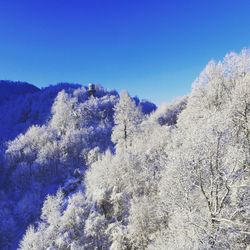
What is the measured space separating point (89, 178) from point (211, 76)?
4607 centimetres

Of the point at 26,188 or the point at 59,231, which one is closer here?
the point at 59,231

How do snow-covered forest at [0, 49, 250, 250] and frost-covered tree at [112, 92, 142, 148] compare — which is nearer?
snow-covered forest at [0, 49, 250, 250]

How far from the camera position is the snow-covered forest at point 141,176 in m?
21.8

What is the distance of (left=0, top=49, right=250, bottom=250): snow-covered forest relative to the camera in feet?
71.5

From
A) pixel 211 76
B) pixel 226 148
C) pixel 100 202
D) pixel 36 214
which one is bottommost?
pixel 36 214

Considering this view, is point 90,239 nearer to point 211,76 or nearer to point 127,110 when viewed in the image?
point 127,110

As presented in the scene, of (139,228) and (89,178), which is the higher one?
(89,178)

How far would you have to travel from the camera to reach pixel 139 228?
4994 cm

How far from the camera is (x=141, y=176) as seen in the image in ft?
219

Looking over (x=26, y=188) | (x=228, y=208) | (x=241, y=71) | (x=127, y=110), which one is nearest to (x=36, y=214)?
(x=26, y=188)

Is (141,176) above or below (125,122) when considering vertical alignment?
below

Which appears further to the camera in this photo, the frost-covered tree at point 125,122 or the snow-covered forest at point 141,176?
the frost-covered tree at point 125,122

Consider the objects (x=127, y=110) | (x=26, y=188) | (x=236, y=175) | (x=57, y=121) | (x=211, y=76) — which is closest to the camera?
(x=236, y=175)

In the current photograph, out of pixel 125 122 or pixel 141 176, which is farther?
pixel 125 122
